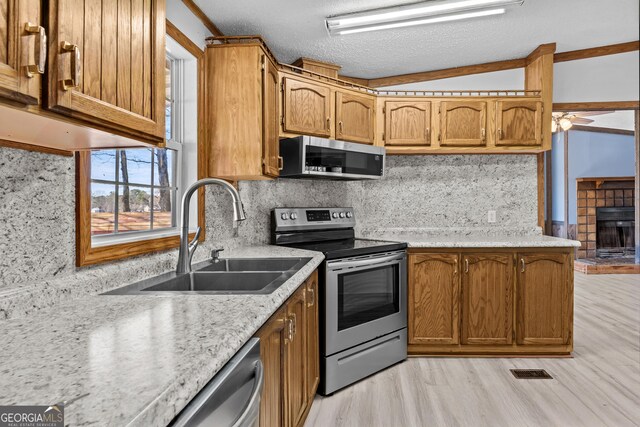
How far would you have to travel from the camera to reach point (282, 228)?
3.11m

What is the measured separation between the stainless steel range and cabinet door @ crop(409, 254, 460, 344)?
9 cm

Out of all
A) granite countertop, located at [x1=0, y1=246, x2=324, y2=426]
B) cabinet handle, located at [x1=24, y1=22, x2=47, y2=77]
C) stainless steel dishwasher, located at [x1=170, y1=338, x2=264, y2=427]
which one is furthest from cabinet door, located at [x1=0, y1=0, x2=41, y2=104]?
stainless steel dishwasher, located at [x1=170, y1=338, x2=264, y2=427]

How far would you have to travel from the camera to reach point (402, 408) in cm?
236

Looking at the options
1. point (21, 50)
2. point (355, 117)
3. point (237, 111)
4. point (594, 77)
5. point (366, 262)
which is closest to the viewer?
point (21, 50)

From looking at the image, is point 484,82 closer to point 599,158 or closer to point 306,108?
point 306,108

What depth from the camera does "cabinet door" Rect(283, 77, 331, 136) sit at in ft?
9.61

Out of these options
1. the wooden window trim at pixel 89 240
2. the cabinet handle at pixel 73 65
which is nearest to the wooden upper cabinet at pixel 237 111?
the wooden window trim at pixel 89 240

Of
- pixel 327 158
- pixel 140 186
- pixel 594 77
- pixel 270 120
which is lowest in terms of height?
pixel 140 186

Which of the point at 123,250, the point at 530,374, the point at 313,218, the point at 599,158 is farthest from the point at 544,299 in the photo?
the point at 599,158

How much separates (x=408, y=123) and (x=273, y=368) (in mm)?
2546

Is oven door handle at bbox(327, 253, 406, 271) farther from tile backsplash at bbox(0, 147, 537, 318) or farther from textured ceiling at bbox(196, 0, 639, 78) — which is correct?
textured ceiling at bbox(196, 0, 639, 78)

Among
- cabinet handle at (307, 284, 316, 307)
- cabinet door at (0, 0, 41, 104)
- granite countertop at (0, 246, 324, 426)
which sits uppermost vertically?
cabinet door at (0, 0, 41, 104)

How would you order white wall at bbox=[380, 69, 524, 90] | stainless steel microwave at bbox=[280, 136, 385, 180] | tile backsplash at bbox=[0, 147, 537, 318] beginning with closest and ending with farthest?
1. tile backsplash at bbox=[0, 147, 537, 318]
2. stainless steel microwave at bbox=[280, 136, 385, 180]
3. white wall at bbox=[380, 69, 524, 90]

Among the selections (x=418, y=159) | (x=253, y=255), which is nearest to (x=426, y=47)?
(x=418, y=159)
